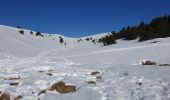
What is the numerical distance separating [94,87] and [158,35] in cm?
4361

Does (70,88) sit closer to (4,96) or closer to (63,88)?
(63,88)

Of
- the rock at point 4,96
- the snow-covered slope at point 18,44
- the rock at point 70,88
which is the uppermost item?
the snow-covered slope at point 18,44

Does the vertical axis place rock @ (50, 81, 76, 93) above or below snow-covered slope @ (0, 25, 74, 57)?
below

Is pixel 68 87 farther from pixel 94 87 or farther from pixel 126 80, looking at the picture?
pixel 126 80

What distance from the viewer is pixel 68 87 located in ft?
42.3

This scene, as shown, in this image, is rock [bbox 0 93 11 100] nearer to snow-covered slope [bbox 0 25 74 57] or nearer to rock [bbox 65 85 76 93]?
rock [bbox 65 85 76 93]

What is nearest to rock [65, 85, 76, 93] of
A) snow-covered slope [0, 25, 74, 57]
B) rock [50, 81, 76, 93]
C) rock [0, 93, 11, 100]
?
rock [50, 81, 76, 93]

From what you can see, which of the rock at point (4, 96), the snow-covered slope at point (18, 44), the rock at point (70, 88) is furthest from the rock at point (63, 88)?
the snow-covered slope at point (18, 44)

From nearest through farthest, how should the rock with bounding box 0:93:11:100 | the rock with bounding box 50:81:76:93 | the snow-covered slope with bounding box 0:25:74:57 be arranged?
the rock with bounding box 0:93:11:100 → the rock with bounding box 50:81:76:93 → the snow-covered slope with bounding box 0:25:74:57

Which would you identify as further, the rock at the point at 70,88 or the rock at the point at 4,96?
the rock at the point at 70,88

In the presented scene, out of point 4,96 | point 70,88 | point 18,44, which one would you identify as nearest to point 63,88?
point 70,88

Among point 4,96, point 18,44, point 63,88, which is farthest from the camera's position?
point 18,44

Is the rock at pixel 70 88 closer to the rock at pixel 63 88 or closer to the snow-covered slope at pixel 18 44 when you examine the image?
the rock at pixel 63 88

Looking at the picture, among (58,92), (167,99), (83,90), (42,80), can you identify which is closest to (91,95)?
(83,90)
